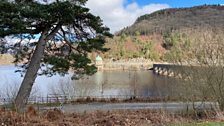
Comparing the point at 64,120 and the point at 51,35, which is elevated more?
the point at 51,35

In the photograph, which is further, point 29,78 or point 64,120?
point 29,78

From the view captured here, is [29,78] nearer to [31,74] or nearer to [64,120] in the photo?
[31,74]

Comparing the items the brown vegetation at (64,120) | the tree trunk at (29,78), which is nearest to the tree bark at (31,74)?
the tree trunk at (29,78)

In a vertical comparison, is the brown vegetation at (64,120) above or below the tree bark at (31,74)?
below

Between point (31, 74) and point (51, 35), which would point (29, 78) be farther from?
point (51, 35)

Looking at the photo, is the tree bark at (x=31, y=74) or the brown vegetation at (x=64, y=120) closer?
the brown vegetation at (x=64, y=120)

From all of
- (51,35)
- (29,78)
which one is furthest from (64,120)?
(51,35)

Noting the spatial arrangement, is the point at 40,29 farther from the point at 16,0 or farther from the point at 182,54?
the point at 182,54

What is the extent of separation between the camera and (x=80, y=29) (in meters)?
14.6

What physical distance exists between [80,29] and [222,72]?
23.4 ft

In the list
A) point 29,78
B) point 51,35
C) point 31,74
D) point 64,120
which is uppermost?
point 51,35

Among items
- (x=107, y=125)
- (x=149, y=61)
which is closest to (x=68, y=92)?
(x=107, y=125)

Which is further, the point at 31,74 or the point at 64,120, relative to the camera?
the point at 31,74

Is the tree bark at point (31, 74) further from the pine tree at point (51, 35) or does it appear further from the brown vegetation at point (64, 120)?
the brown vegetation at point (64, 120)
